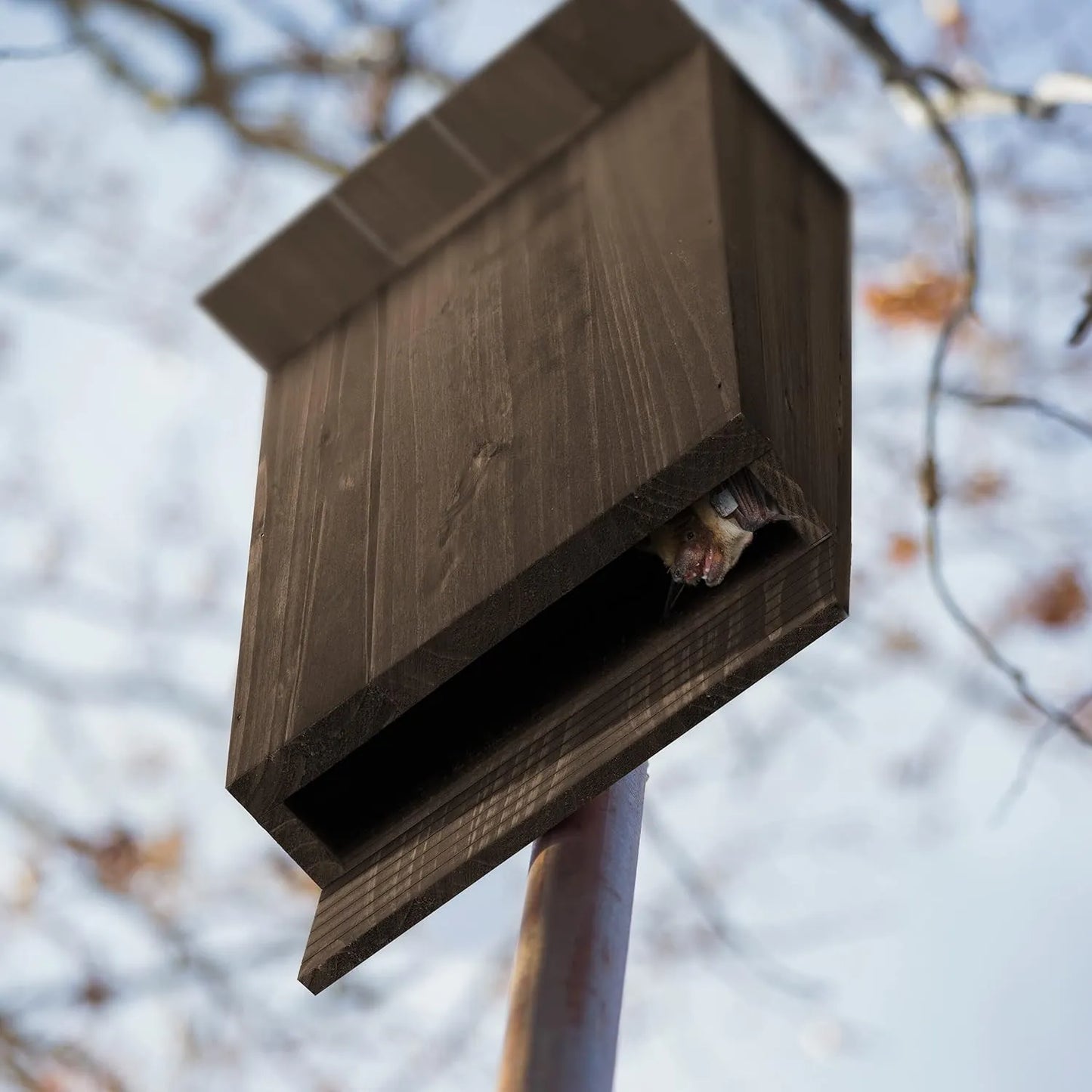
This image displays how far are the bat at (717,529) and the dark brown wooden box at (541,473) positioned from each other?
24mm

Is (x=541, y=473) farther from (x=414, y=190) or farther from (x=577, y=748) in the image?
(x=414, y=190)

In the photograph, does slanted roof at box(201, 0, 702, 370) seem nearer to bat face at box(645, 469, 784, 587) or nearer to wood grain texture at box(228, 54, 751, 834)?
wood grain texture at box(228, 54, 751, 834)

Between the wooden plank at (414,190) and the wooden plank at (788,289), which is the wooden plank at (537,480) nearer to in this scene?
the wooden plank at (788,289)

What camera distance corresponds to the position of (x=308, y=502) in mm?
1506

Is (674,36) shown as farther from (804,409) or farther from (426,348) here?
(804,409)

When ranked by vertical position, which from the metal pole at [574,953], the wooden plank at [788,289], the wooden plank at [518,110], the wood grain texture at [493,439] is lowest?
the metal pole at [574,953]

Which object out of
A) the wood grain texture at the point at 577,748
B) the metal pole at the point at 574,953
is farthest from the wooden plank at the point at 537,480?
the metal pole at the point at 574,953

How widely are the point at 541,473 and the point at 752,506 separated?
197 millimetres

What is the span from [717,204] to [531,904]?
2.42 feet

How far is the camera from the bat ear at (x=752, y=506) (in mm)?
1188

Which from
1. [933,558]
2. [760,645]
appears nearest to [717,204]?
[760,645]

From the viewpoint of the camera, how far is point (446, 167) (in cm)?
181

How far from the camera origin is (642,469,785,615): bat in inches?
46.9

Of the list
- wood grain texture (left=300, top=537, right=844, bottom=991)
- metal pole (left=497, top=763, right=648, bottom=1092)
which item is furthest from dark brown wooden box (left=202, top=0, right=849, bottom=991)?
metal pole (left=497, top=763, right=648, bottom=1092)
